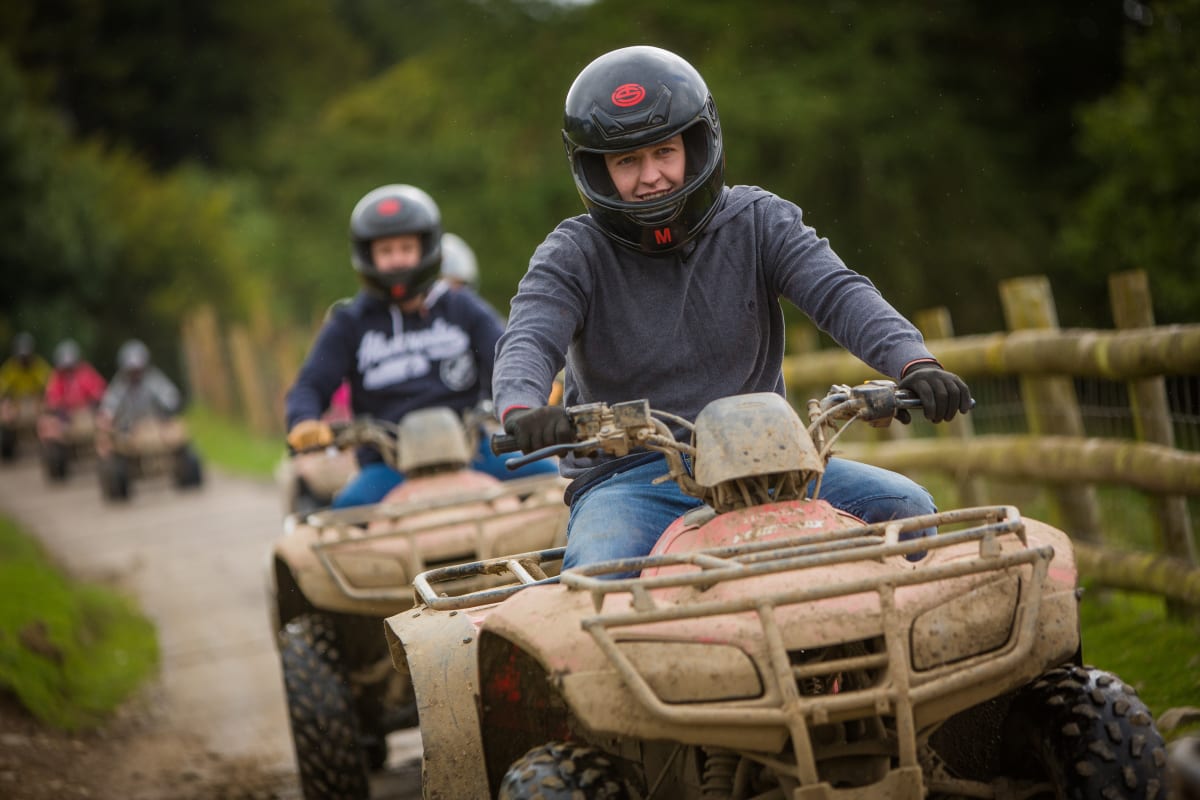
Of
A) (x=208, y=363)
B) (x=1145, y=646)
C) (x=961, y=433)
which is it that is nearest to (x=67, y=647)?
(x=961, y=433)

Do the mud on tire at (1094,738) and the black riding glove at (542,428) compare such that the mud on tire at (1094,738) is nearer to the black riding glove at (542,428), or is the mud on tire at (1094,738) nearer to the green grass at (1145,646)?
the black riding glove at (542,428)

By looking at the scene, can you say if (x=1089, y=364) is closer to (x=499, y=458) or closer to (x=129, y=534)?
(x=499, y=458)

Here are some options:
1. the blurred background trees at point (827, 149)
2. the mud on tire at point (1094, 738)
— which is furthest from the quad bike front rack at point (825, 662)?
the blurred background trees at point (827, 149)

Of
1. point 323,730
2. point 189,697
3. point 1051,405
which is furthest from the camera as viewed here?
point 189,697

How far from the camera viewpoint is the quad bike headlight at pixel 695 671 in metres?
2.93

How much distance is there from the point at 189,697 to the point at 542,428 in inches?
217

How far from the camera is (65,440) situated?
83.1 ft

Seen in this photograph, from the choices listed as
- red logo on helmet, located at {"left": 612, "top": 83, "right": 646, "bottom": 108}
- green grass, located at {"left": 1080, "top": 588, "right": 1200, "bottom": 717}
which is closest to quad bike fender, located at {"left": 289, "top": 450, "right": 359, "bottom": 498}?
green grass, located at {"left": 1080, "top": 588, "right": 1200, "bottom": 717}

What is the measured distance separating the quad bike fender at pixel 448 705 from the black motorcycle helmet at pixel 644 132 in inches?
45.1

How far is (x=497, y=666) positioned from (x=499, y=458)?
3416mm

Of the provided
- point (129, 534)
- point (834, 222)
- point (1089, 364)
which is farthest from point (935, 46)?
point (1089, 364)

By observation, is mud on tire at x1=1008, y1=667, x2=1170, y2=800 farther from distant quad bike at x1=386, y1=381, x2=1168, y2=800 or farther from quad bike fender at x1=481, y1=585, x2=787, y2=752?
quad bike fender at x1=481, y1=585, x2=787, y2=752

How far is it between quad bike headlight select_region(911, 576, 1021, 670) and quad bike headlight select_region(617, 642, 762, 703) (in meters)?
0.34

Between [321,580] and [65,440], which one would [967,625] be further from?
[65,440]
